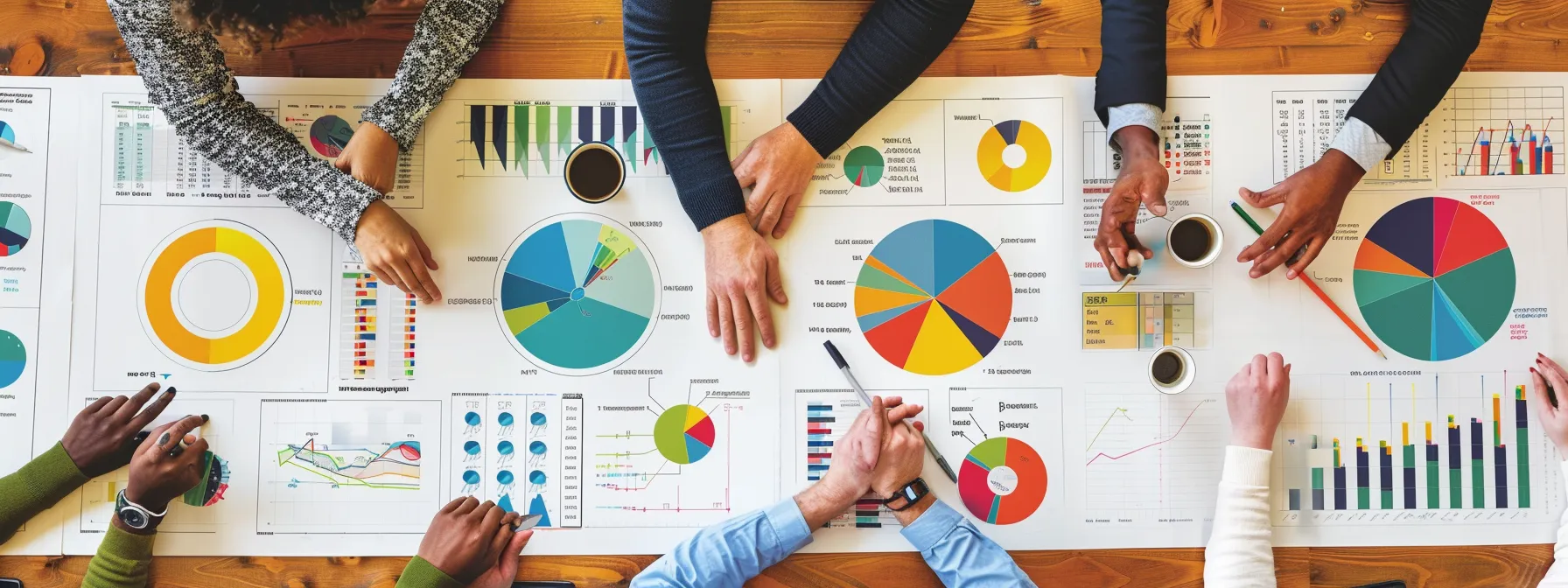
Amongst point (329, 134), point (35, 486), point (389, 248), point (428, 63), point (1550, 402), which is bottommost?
point (35, 486)

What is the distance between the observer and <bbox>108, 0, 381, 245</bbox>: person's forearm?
1.36 metres

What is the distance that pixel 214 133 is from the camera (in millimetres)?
1388

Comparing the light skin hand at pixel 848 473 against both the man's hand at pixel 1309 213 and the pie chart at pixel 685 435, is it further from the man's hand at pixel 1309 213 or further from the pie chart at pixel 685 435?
the man's hand at pixel 1309 213

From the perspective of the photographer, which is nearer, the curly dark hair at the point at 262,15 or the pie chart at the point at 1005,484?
the curly dark hair at the point at 262,15

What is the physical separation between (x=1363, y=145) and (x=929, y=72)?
75cm

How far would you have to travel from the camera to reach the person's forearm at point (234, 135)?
1.36m

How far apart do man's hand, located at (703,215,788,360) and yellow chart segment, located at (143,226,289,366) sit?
76 cm

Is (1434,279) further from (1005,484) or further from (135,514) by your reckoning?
(135,514)

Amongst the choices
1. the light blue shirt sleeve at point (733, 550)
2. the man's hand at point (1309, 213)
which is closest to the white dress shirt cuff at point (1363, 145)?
the man's hand at point (1309, 213)

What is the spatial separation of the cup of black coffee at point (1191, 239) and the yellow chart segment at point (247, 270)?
62.2 inches

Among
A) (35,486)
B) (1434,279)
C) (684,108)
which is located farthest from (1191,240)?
(35,486)

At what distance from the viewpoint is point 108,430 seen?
4.74ft

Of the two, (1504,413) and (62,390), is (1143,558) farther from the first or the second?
(62,390)

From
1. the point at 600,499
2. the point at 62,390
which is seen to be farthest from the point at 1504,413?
the point at 62,390
